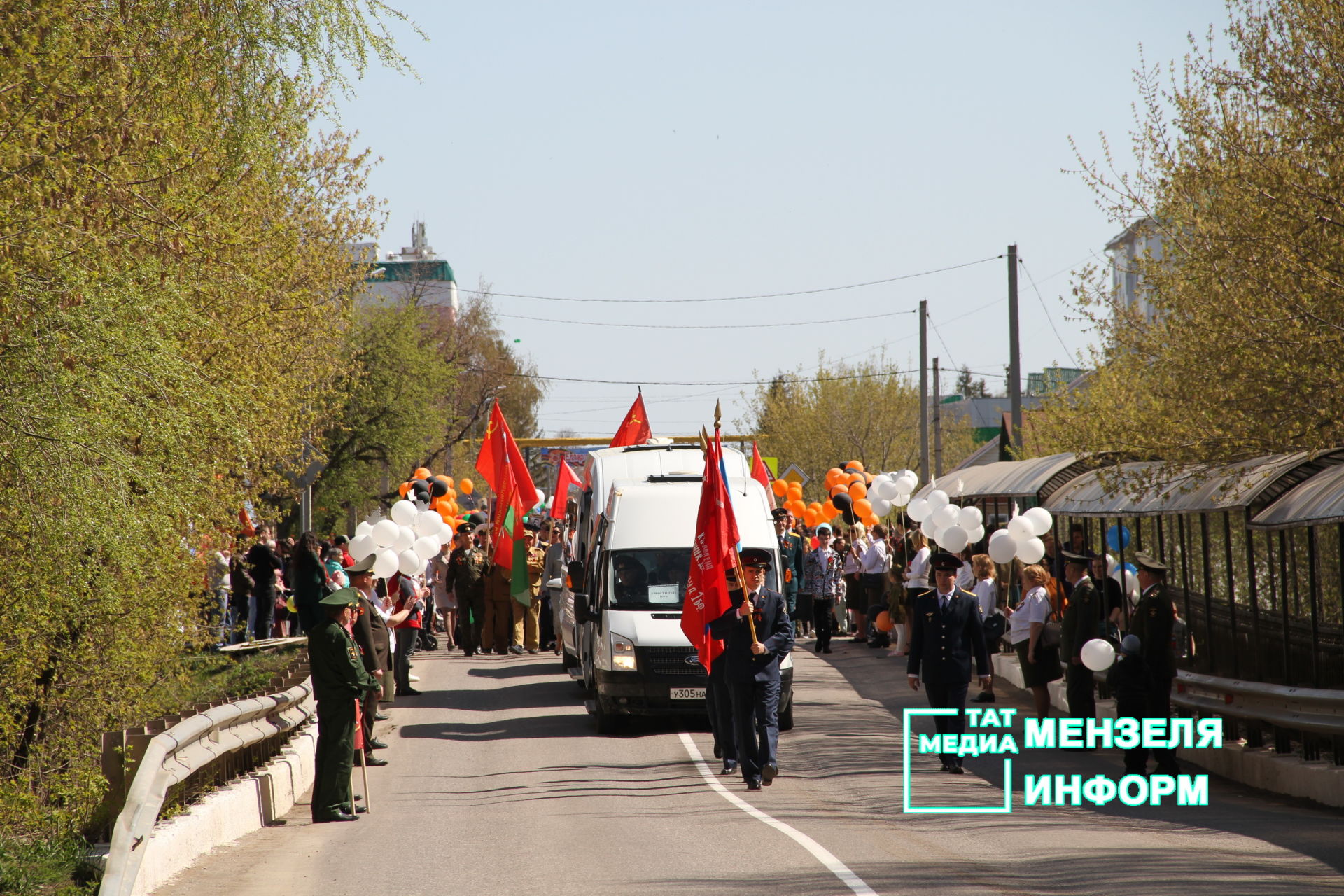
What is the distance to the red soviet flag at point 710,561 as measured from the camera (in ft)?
43.4

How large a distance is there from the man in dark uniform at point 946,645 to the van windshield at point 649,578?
3.94 meters

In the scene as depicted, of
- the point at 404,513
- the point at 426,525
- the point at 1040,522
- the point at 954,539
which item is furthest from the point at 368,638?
the point at 954,539

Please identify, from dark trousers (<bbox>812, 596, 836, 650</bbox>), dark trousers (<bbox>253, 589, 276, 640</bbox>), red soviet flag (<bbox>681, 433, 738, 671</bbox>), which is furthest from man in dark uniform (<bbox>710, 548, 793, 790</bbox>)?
dark trousers (<bbox>253, 589, 276, 640</bbox>)

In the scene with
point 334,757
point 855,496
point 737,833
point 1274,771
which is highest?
point 855,496

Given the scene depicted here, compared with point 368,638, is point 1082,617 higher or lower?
higher

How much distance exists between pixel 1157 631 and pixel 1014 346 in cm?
2028

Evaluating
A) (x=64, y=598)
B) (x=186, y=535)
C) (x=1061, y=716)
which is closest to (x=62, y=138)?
(x=64, y=598)

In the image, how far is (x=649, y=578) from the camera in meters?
17.4

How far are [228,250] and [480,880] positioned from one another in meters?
6.84

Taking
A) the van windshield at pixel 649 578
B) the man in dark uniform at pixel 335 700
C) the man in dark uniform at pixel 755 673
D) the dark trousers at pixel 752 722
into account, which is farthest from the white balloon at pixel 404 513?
the man in dark uniform at pixel 335 700

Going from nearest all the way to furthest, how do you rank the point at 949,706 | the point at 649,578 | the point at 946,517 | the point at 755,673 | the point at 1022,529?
the point at 755,673 < the point at 949,706 < the point at 649,578 < the point at 1022,529 < the point at 946,517

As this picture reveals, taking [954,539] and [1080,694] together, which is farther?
[954,539]

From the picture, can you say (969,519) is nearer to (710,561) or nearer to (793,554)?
(793,554)

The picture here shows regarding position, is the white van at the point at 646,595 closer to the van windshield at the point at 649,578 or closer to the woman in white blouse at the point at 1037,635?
the van windshield at the point at 649,578
